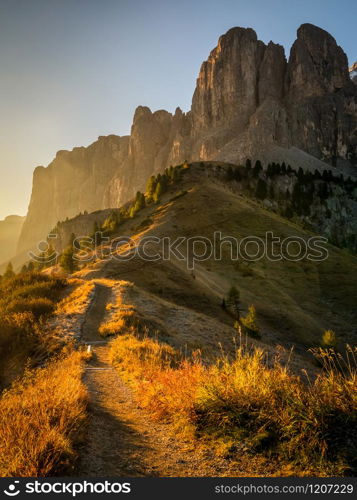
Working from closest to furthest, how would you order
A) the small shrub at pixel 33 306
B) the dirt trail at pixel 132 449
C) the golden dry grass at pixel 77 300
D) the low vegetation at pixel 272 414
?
the low vegetation at pixel 272 414
the dirt trail at pixel 132 449
the small shrub at pixel 33 306
the golden dry grass at pixel 77 300

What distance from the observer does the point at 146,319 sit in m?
20.3

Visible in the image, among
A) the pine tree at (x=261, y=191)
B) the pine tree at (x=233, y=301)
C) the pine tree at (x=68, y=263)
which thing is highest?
the pine tree at (x=261, y=191)

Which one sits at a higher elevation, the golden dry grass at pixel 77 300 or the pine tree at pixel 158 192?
the pine tree at pixel 158 192

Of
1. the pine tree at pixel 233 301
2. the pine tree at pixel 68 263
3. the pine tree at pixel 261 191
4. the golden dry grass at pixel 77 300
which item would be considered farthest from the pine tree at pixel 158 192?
the golden dry grass at pixel 77 300

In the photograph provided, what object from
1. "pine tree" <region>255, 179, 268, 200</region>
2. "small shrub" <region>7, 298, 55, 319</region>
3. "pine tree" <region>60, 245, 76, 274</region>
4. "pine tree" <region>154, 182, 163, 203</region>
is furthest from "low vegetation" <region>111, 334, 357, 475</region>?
"pine tree" <region>255, 179, 268, 200</region>

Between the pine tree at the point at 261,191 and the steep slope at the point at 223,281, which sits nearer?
→ the steep slope at the point at 223,281

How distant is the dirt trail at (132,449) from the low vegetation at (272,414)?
0.30m

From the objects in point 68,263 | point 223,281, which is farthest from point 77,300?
point 68,263

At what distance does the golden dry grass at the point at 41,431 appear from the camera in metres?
4.26

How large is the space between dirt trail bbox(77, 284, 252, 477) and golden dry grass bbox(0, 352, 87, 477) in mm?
388

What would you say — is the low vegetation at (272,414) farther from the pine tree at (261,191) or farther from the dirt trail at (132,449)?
the pine tree at (261,191)

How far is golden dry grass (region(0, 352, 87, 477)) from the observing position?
4.26m

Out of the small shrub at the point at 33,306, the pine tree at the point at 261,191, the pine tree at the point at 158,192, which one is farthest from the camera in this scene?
the pine tree at the point at 261,191

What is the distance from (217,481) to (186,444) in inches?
59.1
